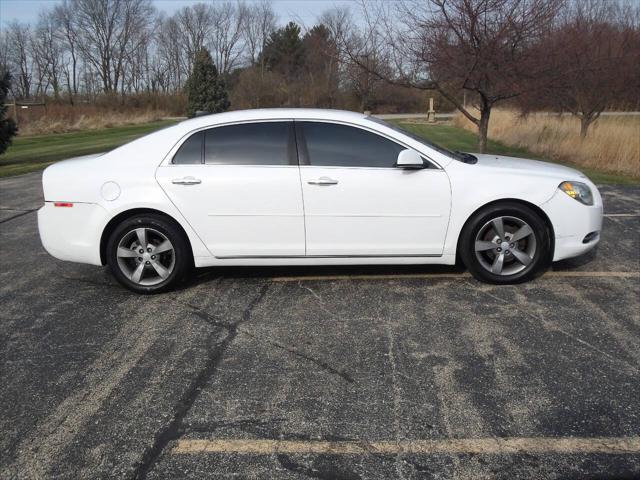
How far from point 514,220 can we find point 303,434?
2876 mm

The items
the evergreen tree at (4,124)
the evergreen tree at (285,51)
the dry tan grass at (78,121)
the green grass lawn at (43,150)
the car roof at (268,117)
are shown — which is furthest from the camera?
the evergreen tree at (285,51)

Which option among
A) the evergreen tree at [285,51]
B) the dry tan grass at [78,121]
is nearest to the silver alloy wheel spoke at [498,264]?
the dry tan grass at [78,121]

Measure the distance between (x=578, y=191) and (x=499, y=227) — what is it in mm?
767

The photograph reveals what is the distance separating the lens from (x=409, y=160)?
4.71m

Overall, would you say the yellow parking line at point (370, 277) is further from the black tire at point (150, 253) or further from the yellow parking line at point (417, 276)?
the black tire at point (150, 253)

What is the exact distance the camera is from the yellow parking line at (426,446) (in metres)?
2.69

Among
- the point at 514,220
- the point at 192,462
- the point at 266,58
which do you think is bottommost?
the point at 192,462

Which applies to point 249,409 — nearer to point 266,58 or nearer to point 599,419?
point 599,419

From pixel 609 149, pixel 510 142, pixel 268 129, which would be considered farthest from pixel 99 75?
pixel 268 129

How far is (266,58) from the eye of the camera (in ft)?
202

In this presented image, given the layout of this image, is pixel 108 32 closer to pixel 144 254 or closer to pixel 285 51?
pixel 285 51

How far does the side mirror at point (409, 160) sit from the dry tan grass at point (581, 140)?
→ 9.04 m

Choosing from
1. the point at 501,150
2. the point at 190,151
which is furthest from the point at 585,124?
the point at 190,151

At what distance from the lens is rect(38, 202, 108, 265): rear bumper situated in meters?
4.87
